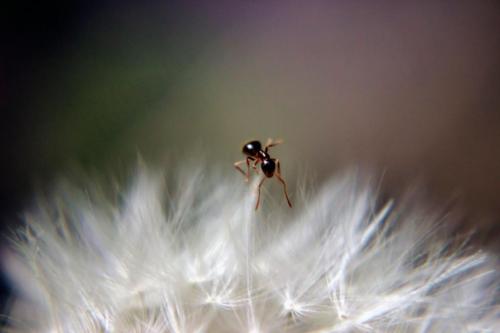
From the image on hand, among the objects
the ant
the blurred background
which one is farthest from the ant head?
the blurred background

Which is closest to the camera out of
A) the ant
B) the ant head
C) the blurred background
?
the ant

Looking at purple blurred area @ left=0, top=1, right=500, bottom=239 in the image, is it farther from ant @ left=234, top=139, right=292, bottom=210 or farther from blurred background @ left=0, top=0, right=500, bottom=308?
ant @ left=234, top=139, right=292, bottom=210

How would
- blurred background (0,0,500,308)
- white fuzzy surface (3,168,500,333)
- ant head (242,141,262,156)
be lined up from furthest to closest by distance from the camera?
blurred background (0,0,500,308), ant head (242,141,262,156), white fuzzy surface (3,168,500,333)

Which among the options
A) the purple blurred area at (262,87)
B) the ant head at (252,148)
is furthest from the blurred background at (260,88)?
the ant head at (252,148)

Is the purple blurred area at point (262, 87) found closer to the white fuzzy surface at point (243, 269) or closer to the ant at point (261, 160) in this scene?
the ant at point (261, 160)

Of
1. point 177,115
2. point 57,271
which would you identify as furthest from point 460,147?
point 57,271

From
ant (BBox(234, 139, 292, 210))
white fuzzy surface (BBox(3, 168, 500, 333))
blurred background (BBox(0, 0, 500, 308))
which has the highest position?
blurred background (BBox(0, 0, 500, 308))

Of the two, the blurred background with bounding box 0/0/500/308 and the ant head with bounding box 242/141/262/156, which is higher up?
the blurred background with bounding box 0/0/500/308
